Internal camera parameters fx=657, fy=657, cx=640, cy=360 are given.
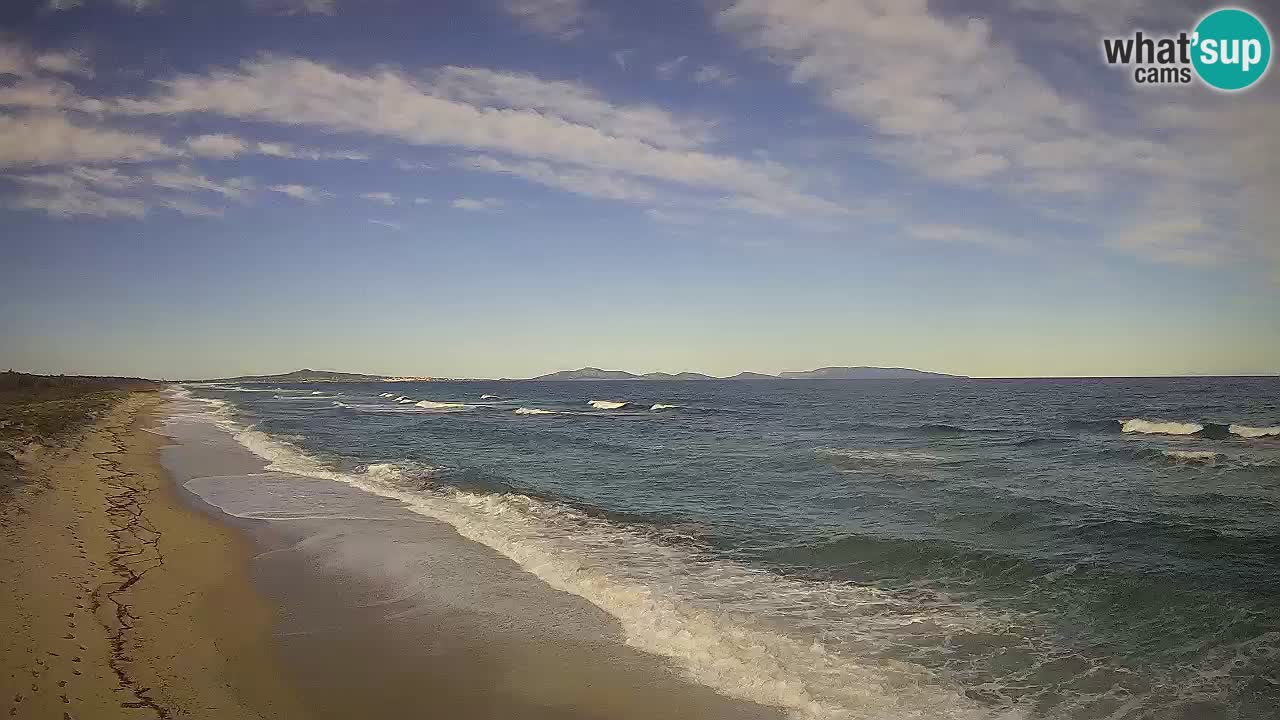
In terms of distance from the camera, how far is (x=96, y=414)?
3859 cm

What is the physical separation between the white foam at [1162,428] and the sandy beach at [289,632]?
3350 cm

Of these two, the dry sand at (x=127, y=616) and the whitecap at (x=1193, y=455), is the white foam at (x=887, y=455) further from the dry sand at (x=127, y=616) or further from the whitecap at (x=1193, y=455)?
the dry sand at (x=127, y=616)

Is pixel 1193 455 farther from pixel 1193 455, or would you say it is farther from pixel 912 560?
pixel 912 560

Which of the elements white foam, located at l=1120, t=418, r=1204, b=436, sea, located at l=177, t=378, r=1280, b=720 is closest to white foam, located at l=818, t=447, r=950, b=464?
sea, located at l=177, t=378, r=1280, b=720

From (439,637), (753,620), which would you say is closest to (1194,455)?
(753,620)

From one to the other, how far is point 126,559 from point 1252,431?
3873 cm

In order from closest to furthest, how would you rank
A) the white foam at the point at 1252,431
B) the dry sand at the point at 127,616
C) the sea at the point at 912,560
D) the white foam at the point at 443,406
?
the dry sand at the point at 127,616, the sea at the point at 912,560, the white foam at the point at 1252,431, the white foam at the point at 443,406

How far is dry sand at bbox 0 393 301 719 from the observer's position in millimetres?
5801

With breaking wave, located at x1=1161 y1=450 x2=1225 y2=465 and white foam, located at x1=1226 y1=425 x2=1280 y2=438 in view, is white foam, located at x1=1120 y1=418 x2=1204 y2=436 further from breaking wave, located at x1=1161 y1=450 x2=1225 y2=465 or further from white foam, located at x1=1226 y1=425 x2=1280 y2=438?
breaking wave, located at x1=1161 y1=450 x2=1225 y2=465

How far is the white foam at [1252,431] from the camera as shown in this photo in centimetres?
2744

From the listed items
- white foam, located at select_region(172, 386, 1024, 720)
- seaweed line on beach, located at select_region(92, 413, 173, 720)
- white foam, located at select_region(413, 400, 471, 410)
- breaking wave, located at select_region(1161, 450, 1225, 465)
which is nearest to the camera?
seaweed line on beach, located at select_region(92, 413, 173, 720)

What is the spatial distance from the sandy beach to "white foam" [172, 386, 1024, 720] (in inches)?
15.4

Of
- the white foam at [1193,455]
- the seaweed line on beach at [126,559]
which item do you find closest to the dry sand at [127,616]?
the seaweed line on beach at [126,559]

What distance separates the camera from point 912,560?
36.1 ft
